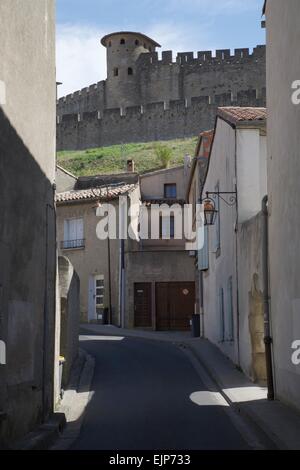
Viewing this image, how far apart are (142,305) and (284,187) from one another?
818 inches

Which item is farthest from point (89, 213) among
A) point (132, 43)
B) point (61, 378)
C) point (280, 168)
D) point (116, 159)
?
point (132, 43)

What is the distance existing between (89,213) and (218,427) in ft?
76.2

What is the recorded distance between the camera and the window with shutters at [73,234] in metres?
33.8

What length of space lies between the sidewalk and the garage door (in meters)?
8.14

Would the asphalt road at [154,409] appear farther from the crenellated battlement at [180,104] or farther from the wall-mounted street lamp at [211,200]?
the crenellated battlement at [180,104]

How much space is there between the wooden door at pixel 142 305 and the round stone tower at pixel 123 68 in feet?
154

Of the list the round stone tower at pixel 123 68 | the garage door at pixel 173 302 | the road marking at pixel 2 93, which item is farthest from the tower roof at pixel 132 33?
the road marking at pixel 2 93

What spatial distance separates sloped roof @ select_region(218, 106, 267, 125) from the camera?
55.2 feet

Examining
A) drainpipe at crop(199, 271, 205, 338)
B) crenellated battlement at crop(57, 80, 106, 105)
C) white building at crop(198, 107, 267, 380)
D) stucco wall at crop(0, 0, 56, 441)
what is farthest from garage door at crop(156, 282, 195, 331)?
crenellated battlement at crop(57, 80, 106, 105)

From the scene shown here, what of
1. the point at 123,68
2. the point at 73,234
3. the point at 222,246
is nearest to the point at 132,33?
the point at 123,68

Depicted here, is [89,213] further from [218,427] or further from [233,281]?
[218,427]

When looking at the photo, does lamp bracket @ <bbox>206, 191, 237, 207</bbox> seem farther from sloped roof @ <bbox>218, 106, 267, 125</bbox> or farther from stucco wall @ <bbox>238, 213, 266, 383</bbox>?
sloped roof @ <bbox>218, 106, 267, 125</bbox>

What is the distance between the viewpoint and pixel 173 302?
32469mm

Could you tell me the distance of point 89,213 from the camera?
3359 centimetres
